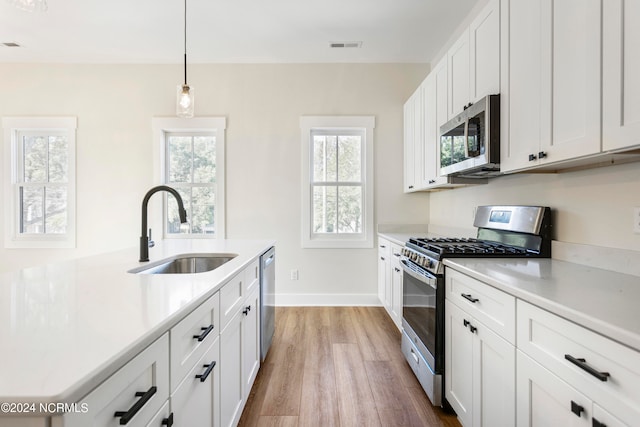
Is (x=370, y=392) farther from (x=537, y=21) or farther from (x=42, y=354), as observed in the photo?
(x=537, y=21)

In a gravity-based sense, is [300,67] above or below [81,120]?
above

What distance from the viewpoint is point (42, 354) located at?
1.87ft

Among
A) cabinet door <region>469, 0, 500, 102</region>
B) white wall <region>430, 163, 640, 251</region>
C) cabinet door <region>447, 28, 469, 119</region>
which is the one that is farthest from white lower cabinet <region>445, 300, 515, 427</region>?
cabinet door <region>447, 28, 469, 119</region>

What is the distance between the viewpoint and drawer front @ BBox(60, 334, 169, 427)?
535 mm

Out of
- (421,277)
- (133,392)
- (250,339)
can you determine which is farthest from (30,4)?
(421,277)

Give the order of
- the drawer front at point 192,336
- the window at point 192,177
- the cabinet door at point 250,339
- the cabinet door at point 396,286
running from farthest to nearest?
1. the window at point 192,177
2. the cabinet door at point 396,286
3. the cabinet door at point 250,339
4. the drawer front at point 192,336

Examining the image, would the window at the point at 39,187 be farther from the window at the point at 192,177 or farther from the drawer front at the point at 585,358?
the drawer front at the point at 585,358

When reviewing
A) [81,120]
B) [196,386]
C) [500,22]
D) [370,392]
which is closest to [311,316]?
[370,392]

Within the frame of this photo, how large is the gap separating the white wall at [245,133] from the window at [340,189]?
15 cm

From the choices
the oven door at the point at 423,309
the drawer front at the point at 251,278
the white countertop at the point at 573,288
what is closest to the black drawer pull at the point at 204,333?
the drawer front at the point at 251,278

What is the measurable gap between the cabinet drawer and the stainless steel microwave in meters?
0.75

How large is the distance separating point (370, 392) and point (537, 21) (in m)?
2.28

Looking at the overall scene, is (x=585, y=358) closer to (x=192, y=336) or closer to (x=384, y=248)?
(x=192, y=336)

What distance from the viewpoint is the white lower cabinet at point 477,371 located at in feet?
3.83
